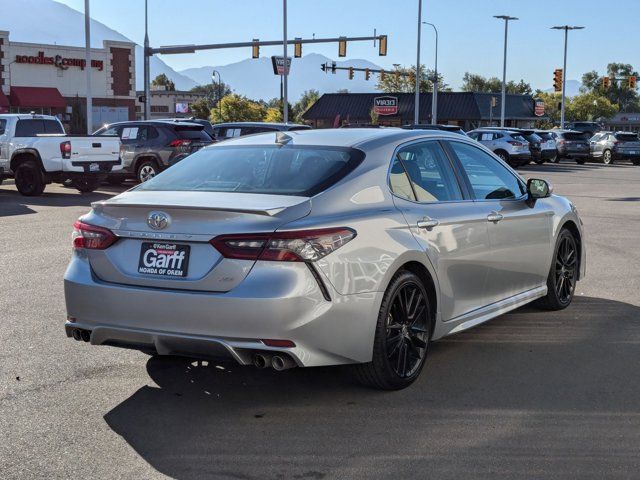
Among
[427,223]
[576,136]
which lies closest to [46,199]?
[427,223]

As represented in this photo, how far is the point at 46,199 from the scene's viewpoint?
18500 mm

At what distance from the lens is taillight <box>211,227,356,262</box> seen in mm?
4473

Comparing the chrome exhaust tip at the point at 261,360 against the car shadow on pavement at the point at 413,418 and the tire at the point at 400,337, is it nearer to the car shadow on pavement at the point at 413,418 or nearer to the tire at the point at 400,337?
the car shadow on pavement at the point at 413,418

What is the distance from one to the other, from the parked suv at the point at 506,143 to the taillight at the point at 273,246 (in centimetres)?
3114

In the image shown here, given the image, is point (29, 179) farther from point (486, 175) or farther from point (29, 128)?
point (486, 175)

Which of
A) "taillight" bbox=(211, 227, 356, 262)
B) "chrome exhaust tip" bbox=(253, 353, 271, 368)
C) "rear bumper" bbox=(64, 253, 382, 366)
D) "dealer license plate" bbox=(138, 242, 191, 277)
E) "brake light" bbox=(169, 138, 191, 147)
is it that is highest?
"brake light" bbox=(169, 138, 191, 147)

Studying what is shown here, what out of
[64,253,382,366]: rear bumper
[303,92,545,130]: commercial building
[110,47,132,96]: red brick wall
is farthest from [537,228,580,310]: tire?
[303,92,545,130]: commercial building

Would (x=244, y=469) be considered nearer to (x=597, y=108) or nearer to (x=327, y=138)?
(x=327, y=138)

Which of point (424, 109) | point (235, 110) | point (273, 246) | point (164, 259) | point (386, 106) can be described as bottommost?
point (164, 259)

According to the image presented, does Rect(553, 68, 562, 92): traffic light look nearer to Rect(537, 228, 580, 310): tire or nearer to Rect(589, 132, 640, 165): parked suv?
Rect(589, 132, 640, 165): parked suv

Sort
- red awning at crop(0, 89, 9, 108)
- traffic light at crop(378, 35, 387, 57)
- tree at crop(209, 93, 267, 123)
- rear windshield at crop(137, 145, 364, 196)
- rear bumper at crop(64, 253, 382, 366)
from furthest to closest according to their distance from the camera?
tree at crop(209, 93, 267, 123)
red awning at crop(0, 89, 9, 108)
traffic light at crop(378, 35, 387, 57)
rear windshield at crop(137, 145, 364, 196)
rear bumper at crop(64, 253, 382, 366)

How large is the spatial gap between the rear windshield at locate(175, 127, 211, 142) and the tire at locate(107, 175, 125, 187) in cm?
201

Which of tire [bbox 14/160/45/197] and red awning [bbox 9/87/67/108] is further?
red awning [bbox 9/87/67/108]

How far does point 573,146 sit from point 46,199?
30.2m
